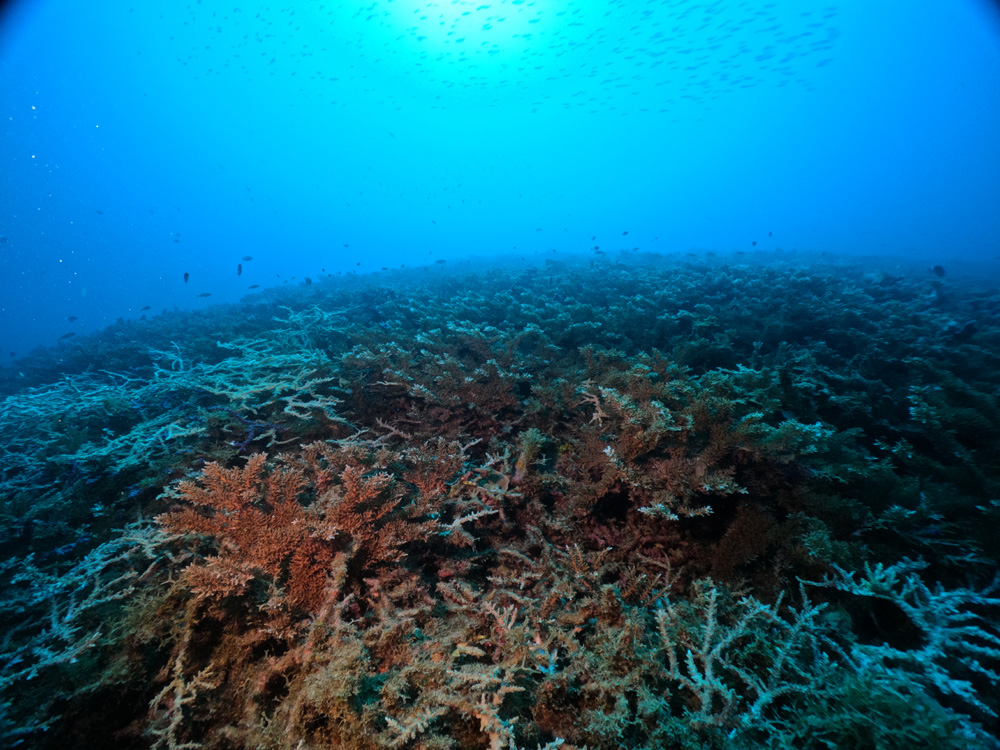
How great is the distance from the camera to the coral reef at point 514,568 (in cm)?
194

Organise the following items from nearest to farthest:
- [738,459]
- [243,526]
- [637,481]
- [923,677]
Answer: [923,677] < [243,526] < [637,481] < [738,459]

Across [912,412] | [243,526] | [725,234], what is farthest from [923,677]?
[725,234]

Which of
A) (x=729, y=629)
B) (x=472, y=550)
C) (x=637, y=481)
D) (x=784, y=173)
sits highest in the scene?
(x=784, y=173)

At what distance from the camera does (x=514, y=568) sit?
3.10 meters

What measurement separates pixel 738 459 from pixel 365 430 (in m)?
4.04

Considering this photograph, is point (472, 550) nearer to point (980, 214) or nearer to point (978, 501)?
point (978, 501)

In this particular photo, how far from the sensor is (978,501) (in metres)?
2.93

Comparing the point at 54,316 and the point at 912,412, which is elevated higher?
the point at 912,412

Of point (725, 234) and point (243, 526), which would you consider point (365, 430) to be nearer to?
point (243, 526)

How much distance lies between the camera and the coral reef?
1.94m

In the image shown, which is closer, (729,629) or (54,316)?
(729,629)

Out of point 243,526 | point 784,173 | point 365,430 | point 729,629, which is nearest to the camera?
point 729,629

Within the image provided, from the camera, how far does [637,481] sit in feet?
10.3

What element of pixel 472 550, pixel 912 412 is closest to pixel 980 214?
pixel 912 412
